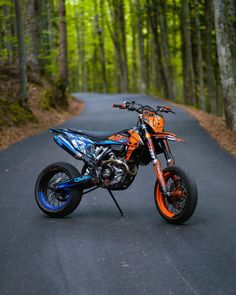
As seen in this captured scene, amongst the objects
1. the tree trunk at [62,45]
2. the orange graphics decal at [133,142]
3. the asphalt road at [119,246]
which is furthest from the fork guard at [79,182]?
the tree trunk at [62,45]

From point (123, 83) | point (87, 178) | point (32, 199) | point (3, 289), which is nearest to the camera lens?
point (3, 289)

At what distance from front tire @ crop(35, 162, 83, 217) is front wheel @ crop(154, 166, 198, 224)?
117 centimetres

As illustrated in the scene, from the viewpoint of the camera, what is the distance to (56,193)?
25.7 ft

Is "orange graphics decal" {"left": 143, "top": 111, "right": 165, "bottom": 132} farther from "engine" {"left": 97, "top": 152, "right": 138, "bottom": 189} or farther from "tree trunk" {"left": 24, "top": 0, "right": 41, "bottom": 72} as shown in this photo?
"tree trunk" {"left": 24, "top": 0, "right": 41, "bottom": 72}

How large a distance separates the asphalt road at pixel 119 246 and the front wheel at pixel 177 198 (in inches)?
5.6

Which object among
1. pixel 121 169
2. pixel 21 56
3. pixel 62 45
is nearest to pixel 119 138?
pixel 121 169

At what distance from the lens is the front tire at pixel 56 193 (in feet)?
25.1

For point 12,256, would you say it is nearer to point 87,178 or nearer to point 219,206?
point 87,178

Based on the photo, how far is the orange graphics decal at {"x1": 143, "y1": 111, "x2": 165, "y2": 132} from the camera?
7.33m

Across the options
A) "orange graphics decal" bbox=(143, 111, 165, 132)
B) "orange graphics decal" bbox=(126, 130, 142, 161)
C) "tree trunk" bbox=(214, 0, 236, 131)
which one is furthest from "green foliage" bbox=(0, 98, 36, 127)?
"orange graphics decal" bbox=(143, 111, 165, 132)

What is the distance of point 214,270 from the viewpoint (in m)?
5.36

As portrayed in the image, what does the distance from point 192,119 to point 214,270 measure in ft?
55.6

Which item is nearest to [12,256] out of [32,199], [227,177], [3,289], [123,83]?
[3,289]

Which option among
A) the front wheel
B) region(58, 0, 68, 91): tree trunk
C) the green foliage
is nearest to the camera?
the front wheel
